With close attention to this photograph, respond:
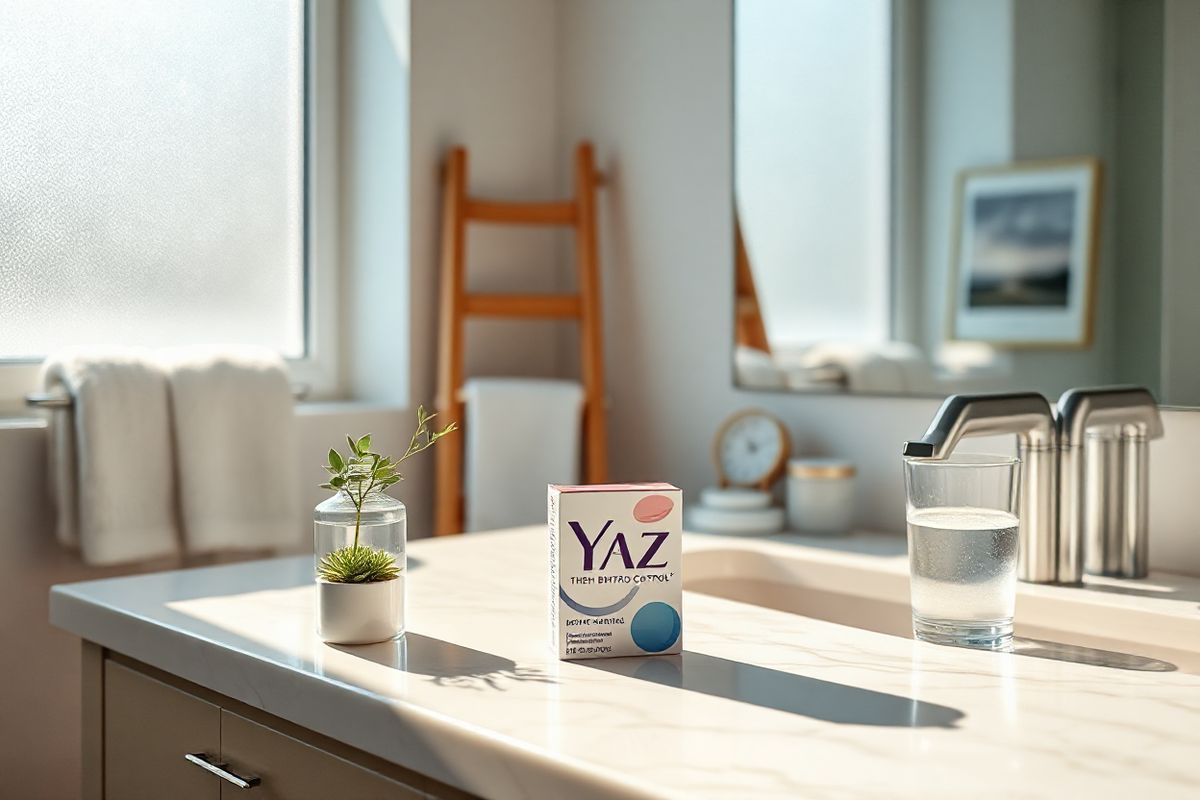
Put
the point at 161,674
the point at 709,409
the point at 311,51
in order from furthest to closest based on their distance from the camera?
1. the point at 311,51
2. the point at 709,409
3. the point at 161,674

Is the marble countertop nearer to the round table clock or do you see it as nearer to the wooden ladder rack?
the round table clock

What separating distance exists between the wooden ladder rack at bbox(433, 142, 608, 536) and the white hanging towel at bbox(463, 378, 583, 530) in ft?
0.09

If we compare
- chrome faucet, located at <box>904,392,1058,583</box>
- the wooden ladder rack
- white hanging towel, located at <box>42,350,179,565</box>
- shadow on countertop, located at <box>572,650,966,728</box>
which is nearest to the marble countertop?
shadow on countertop, located at <box>572,650,966,728</box>

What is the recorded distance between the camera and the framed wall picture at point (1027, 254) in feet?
4.58

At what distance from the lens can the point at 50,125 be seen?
1.71m

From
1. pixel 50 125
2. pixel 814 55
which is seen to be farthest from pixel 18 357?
pixel 814 55

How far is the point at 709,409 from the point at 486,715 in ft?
3.79

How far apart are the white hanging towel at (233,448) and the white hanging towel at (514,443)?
1.02 feet

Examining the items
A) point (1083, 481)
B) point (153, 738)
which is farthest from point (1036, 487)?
point (153, 738)

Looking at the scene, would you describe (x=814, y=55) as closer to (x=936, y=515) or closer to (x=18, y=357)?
(x=936, y=515)

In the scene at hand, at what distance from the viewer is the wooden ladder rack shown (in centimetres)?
197

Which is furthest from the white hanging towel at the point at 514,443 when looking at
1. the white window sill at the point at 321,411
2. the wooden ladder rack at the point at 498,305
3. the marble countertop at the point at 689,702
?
the marble countertop at the point at 689,702

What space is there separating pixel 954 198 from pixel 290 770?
1.06 m

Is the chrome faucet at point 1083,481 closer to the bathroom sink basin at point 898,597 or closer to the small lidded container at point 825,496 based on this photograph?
the bathroom sink basin at point 898,597
